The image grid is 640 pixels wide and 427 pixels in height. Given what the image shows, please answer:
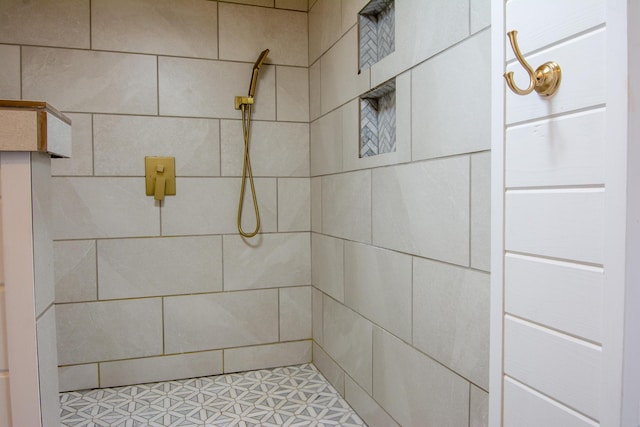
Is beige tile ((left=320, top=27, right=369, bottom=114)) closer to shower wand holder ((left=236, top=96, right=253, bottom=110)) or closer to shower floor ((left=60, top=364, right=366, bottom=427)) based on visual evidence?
shower wand holder ((left=236, top=96, right=253, bottom=110))

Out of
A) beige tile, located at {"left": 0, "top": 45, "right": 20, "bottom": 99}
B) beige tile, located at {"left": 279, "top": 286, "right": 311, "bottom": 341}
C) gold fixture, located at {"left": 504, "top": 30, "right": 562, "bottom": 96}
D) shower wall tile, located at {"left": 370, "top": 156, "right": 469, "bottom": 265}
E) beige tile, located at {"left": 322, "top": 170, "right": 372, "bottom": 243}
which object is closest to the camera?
gold fixture, located at {"left": 504, "top": 30, "right": 562, "bottom": 96}

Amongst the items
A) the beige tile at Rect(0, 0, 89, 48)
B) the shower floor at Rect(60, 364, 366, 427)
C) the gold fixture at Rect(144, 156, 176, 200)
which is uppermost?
the beige tile at Rect(0, 0, 89, 48)

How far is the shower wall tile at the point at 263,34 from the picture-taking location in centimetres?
235

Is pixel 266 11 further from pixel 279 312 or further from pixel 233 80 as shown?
pixel 279 312

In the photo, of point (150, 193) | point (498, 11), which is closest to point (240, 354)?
point (150, 193)

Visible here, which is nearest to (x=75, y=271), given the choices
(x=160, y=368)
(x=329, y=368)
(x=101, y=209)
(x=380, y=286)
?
(x=101, y=209)

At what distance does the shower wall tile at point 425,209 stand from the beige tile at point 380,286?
62 mm

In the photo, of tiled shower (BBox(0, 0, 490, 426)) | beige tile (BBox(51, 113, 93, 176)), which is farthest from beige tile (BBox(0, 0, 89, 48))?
beige tile (BBox(51, 113, 93, 176))

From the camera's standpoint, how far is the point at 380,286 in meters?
1.69

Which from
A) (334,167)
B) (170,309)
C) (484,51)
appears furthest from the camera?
(170,309)

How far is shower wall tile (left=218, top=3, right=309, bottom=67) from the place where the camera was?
2.35 metres

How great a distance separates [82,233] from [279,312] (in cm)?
112

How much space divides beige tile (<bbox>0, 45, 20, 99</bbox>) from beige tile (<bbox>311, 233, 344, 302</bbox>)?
5.43ft

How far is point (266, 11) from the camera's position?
240cm
